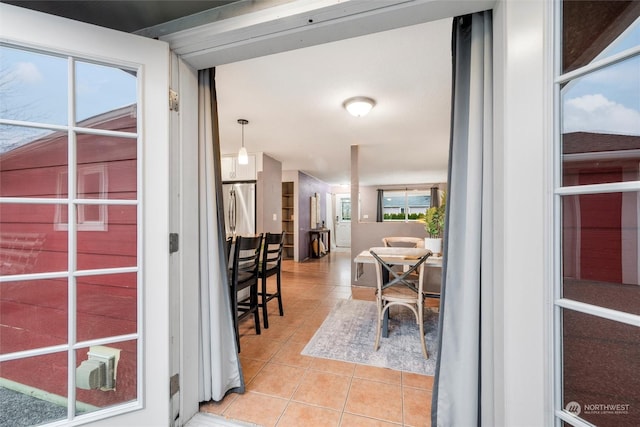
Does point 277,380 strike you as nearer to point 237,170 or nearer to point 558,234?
point 558,234

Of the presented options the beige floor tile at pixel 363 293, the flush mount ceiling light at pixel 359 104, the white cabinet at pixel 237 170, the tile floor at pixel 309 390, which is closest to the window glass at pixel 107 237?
the tile floor at pixel 309 390

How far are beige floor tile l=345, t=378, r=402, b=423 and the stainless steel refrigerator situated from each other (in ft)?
11.7

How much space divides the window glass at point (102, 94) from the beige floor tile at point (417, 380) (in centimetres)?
243

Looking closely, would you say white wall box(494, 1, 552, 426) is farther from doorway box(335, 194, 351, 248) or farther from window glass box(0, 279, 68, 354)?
doorway box(335, 194, 351, 248)

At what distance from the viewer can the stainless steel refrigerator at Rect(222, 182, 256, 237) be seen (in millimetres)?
4777

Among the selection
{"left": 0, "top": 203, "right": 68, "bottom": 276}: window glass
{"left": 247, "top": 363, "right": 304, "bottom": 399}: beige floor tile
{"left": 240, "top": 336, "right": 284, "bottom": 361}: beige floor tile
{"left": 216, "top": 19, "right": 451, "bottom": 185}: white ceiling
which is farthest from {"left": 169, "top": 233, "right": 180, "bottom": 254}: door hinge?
{"left": 216, "top": 19, "right": 451, "bottom": 185}: white ceiling

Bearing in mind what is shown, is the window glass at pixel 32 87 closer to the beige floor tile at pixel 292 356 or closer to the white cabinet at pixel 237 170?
the beige floor tile at pixel 292 356

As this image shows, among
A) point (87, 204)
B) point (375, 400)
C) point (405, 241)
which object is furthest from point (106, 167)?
point (405, 241)

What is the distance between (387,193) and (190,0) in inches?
345

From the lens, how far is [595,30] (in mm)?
815

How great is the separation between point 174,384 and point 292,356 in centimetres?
102

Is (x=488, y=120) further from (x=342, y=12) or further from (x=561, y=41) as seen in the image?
(x=342, y=12)

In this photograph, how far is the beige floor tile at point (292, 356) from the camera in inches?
80.3

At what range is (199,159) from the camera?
1.52 meters
